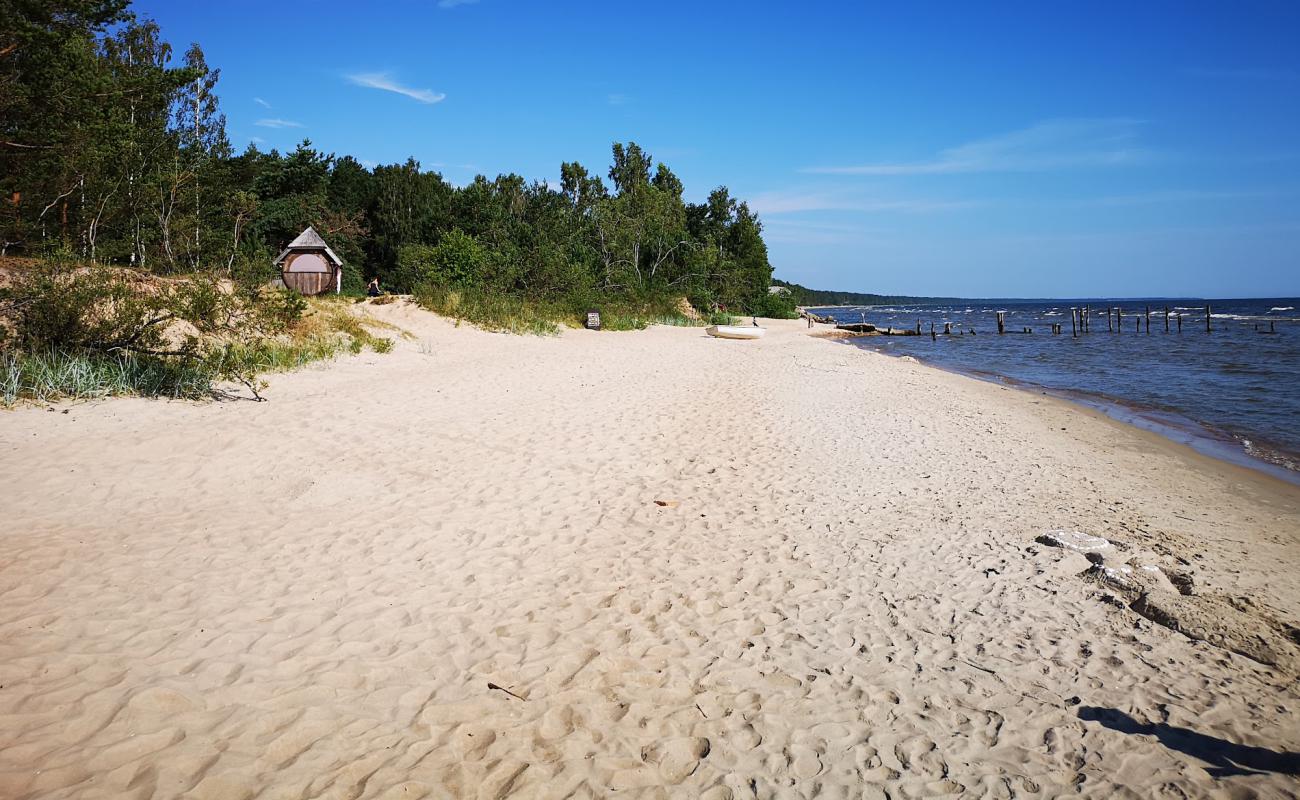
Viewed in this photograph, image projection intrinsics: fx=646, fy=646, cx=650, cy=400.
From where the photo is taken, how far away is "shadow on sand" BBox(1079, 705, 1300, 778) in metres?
3.38

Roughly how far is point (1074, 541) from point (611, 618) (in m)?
4.69

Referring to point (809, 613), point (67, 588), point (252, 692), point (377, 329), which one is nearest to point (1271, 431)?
point (809, 613)

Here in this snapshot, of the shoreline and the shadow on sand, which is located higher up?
the shoreline

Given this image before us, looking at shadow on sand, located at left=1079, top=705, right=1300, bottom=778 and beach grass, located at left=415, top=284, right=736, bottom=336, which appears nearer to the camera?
shadow on sand, located at left=1079, top=705, right=1300, bottom=778

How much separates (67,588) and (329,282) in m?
32.5

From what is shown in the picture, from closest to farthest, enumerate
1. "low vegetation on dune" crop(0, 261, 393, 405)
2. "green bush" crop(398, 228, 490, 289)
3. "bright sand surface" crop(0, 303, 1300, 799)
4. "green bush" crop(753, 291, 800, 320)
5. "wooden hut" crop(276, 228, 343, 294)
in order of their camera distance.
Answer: "bright sand surface" crop(0, 303, 1300, 799)
"low vegetation on dune" crop(0, 261, 393, 405)
"green bush" crop(398, 228, 490, 289)
"wooden hut" crop(276, 228, 343, 294)
"green bush" crop(753, 291, 800, 320)

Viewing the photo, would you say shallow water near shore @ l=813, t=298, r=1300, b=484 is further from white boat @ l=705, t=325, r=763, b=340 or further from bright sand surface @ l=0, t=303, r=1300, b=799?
white boat @ l=705, t=325, r=763, b=340

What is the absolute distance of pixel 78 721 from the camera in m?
3.35

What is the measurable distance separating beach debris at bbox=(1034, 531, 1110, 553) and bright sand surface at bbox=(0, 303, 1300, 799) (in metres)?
0.13

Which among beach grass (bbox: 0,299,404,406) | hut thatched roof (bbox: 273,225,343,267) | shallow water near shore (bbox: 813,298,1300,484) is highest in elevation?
hut thatched roof (bbox: 273,225,343,267)

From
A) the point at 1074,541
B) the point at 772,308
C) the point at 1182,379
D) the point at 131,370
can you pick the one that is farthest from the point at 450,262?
the point at 772,308

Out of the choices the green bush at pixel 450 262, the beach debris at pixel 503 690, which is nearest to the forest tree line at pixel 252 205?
the green bush at pixel 450 262

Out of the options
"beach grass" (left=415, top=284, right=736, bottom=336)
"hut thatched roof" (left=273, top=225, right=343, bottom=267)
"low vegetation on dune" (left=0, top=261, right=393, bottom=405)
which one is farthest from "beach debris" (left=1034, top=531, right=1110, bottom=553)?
"hut thatched roof" (left=273, top=225, right=343, bottom=267)

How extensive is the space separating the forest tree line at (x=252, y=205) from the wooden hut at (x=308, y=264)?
2.38 metres
